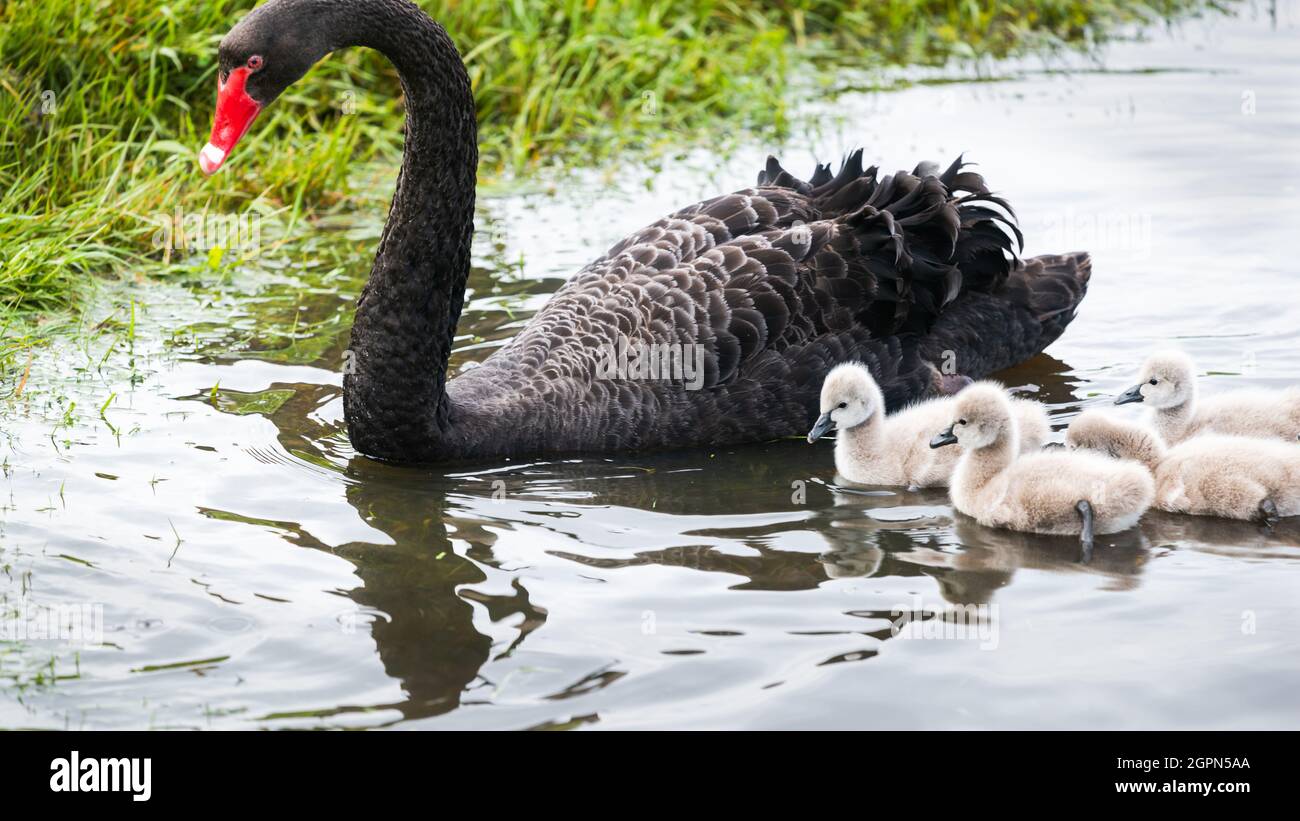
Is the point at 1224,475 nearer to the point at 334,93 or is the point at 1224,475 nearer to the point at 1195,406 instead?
the point at 1195,406

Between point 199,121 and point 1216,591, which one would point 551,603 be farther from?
point 199,121

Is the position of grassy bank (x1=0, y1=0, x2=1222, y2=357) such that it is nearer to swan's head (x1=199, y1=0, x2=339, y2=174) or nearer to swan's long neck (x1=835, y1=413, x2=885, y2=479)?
swan's head (x1=199, y1=0, x2=339, y2=174)

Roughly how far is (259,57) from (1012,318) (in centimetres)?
313

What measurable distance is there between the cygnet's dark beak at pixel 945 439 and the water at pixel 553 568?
0.81 feet

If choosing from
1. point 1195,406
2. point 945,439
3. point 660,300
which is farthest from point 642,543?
point 1195,406

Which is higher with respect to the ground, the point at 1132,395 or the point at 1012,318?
the point at 1012,318

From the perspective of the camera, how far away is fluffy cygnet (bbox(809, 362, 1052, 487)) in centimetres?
552

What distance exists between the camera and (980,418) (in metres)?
5.17

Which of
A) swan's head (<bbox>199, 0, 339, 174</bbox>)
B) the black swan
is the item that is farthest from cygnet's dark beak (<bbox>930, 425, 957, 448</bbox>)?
swan's head (<bbox>199, 0, 339, 174</bbox>)

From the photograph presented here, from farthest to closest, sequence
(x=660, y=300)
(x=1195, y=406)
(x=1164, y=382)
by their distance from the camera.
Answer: (x=660, y=300), (x=1195, y=406), (x=1164, y=382)

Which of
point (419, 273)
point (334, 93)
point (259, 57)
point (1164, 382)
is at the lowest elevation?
point (1164, 382)

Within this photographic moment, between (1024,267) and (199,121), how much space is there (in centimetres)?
453

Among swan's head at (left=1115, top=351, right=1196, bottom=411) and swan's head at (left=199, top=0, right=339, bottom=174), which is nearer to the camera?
swan's head at (left=199, top=0, right=339, bottom=174)

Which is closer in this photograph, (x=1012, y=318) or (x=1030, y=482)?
(x=1030, y=482)
